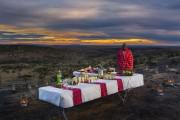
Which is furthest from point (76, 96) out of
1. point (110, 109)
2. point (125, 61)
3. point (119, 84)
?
point (125, 61)

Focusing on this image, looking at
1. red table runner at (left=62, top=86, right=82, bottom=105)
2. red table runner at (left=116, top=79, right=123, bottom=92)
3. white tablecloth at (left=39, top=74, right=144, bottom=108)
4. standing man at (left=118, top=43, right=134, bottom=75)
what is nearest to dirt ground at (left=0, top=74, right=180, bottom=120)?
red table runner at (left=116, top=79, right=123, bottom=92)

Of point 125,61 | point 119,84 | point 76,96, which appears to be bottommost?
point 76,96

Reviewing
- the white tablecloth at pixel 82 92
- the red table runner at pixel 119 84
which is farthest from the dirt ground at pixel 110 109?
the white tablecloth at pixel 82 92

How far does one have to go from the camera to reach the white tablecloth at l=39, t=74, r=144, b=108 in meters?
9.84

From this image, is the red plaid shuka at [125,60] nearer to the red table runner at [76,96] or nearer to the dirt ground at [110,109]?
the dirt ground at [110,109]

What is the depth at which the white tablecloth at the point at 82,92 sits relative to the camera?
984 cm

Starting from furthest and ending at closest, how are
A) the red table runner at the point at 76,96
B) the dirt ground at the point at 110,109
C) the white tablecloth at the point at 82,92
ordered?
the dirt ground at the point at 110,109 < the red table runner at the point at 76,96 < the white tablecloth at the point at 82,92

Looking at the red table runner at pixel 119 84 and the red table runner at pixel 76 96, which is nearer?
the red table runner at pixel 76 96

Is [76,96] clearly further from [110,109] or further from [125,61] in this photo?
[125,61]

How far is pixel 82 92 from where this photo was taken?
10.5 m

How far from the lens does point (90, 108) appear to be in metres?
13.9

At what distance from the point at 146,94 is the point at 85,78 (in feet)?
20.2

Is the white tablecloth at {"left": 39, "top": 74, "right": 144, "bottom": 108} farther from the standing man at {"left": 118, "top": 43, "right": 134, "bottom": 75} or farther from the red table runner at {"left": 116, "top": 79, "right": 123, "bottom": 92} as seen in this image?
the standing man at {"left": 118, "top": 43, "right": 134, "bottom": 75}

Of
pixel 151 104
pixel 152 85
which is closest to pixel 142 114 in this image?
pixel 151 104
